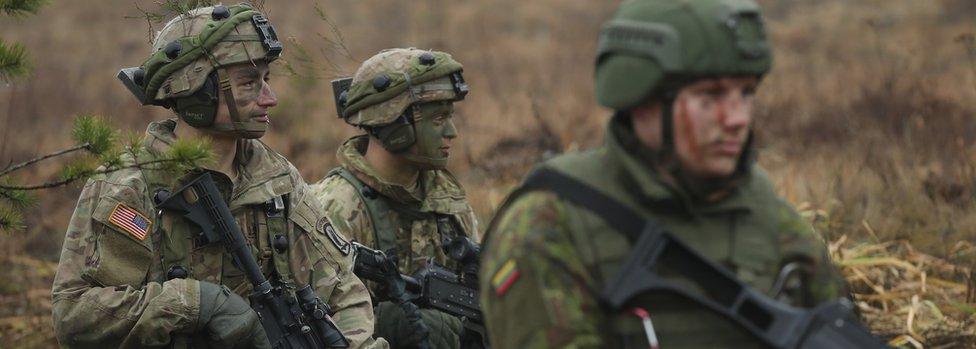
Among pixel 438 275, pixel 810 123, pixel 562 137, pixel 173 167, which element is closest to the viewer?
pixel 173 167

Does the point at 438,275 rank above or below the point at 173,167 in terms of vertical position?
below

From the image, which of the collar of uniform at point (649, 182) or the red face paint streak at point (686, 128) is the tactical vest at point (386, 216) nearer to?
the collar of uniform at point (649, 182)

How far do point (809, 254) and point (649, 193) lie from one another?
0.45 m

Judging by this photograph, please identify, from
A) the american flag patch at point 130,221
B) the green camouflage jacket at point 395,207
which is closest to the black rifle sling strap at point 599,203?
the american flag patch at point 130,221

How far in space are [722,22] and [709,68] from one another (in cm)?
12

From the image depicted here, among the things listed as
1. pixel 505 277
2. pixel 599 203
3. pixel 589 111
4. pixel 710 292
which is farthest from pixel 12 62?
pixel 589 111

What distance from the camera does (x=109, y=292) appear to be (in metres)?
4.92

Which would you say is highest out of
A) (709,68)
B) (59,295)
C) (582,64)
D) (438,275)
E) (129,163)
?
(709,68)

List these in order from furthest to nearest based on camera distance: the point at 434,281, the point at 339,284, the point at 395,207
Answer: the point at 395,207
the point at 434,281
the point at 339,284

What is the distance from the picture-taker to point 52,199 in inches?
484

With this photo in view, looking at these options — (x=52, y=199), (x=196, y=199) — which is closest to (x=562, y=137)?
(x=52, y=199)

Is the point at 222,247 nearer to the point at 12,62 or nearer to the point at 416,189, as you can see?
the point at 12,62

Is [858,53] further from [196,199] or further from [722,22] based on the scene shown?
[722,22]

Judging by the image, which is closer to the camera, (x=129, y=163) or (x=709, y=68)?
(x=709, y=68)
